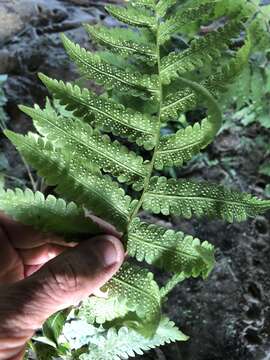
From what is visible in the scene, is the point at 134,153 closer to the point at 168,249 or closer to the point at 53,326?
the point at 168,249

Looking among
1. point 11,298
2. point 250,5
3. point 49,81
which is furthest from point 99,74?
point 250,5

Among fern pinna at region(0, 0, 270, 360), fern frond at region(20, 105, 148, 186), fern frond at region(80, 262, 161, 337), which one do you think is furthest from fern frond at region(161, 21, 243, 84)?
fern frond at region(80, 262, 161, 337)

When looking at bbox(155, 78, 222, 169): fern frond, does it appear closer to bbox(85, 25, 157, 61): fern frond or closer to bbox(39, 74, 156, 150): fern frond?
bbox(39, 74, 156, 150): fern frond

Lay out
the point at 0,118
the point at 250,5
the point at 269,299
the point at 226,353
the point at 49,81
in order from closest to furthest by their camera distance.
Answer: the point at 49,81
the point at 250,5
the point at 226,353
the point at 269,299
the point at 0,118

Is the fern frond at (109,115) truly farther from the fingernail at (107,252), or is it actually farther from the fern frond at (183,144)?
the fingernail at (107,252)

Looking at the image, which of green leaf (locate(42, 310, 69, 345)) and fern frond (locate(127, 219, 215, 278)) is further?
green leaf (locate(42, 310, 69, 345))

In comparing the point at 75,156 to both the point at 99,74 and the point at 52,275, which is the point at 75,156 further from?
A: the point at 52,275
